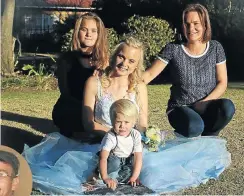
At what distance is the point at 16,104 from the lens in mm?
9273

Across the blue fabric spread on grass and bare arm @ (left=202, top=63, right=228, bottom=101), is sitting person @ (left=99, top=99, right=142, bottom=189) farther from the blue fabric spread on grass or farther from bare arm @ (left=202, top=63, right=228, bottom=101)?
bare arm @ (left=202, top=63, right=228, bottom=101)

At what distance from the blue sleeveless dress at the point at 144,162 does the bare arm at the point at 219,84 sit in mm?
459

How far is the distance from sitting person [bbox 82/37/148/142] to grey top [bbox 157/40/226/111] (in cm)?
66

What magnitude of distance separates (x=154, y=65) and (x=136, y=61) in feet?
2.74

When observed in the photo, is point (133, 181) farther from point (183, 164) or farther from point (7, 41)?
point (7, 41)

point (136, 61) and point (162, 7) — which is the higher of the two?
point (162, 7)

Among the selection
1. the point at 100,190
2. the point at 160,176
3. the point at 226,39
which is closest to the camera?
the point at 100,190

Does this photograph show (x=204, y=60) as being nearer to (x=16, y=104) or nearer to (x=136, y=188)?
(x=136, y=188)

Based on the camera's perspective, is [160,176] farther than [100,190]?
Yes

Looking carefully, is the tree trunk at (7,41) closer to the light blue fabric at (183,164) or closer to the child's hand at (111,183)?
the light blue fabric at (183,164)

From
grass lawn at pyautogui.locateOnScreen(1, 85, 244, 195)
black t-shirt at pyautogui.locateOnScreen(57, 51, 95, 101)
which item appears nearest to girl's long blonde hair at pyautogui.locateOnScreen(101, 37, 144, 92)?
black t-shirt at pyautogui.locateOnScreen(57, 51, 95, 101)

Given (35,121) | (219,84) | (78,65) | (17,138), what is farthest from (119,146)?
(35,121)

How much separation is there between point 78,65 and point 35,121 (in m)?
2.50

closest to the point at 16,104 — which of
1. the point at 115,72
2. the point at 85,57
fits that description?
the point at 85,57
